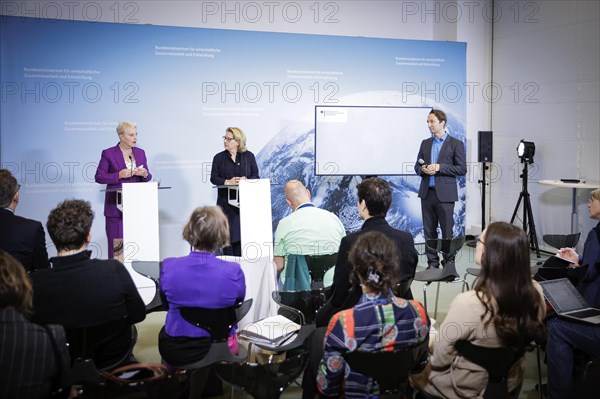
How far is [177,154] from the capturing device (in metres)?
7.45

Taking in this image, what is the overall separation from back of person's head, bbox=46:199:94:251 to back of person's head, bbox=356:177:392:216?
1568 mm

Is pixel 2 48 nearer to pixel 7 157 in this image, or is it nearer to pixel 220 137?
pixel 7 157

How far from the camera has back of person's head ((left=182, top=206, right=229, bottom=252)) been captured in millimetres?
3230

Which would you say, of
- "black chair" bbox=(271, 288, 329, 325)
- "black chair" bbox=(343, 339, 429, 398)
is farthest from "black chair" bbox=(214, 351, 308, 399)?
"black chair" bbox=(271, 288, 329, 325)

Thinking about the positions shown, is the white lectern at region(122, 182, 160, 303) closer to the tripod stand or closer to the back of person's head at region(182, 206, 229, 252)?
the back of person's head at region(182, 206, 229, 252)

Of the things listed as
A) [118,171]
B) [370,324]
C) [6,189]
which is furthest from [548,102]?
[6,189]

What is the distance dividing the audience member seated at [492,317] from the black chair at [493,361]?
3 centimetres

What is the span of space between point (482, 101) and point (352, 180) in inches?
101

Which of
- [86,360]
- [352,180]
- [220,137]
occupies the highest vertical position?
[220,137]

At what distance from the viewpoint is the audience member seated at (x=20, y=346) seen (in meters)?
2.29

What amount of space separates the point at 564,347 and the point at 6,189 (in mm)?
3411

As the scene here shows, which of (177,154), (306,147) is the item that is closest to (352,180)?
(306,147)

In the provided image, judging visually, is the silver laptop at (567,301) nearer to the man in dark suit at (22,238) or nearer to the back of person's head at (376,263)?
the back of person's head at (376,263)

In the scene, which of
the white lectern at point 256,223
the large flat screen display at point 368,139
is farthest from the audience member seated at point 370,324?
the large flat screen display at point 368,139
